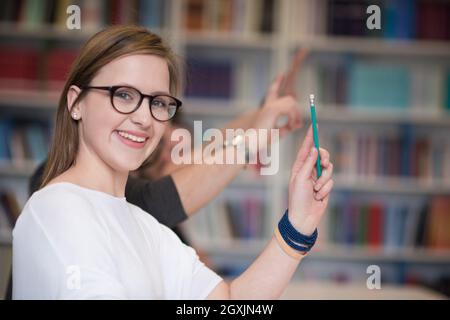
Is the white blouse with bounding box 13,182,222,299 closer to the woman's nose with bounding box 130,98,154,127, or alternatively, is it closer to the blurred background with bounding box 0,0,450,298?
the woman's nose with bounding box 130,98,154,127

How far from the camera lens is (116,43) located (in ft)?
2.53

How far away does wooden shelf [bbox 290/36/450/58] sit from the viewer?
293cm

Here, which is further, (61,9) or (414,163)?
(414,163)

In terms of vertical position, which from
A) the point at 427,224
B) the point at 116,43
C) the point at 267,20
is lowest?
the point at 427,224

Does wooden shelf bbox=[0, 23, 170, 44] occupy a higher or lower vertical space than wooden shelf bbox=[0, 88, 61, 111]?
higher

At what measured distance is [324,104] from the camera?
9.73 feet

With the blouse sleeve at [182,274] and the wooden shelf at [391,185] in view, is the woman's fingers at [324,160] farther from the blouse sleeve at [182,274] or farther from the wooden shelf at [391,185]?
the wooden shelf at [391,185]

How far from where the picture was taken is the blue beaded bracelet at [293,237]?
764 mm

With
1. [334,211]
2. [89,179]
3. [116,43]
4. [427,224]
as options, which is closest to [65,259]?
[89,179]

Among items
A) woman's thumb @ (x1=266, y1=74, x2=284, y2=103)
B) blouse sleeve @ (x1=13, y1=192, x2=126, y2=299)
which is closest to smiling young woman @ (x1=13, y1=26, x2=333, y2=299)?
blouse sleeve @ (x1=13, y1=192, x2=126, y2=299)

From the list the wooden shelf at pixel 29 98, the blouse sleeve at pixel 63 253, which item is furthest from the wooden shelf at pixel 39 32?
the blouse sleeve at pixel 63 253

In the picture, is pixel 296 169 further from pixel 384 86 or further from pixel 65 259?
pixel 384 86

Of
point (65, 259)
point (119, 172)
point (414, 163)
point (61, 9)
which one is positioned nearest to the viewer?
Result: point (65, 259)

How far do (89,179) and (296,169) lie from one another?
0.24 m
